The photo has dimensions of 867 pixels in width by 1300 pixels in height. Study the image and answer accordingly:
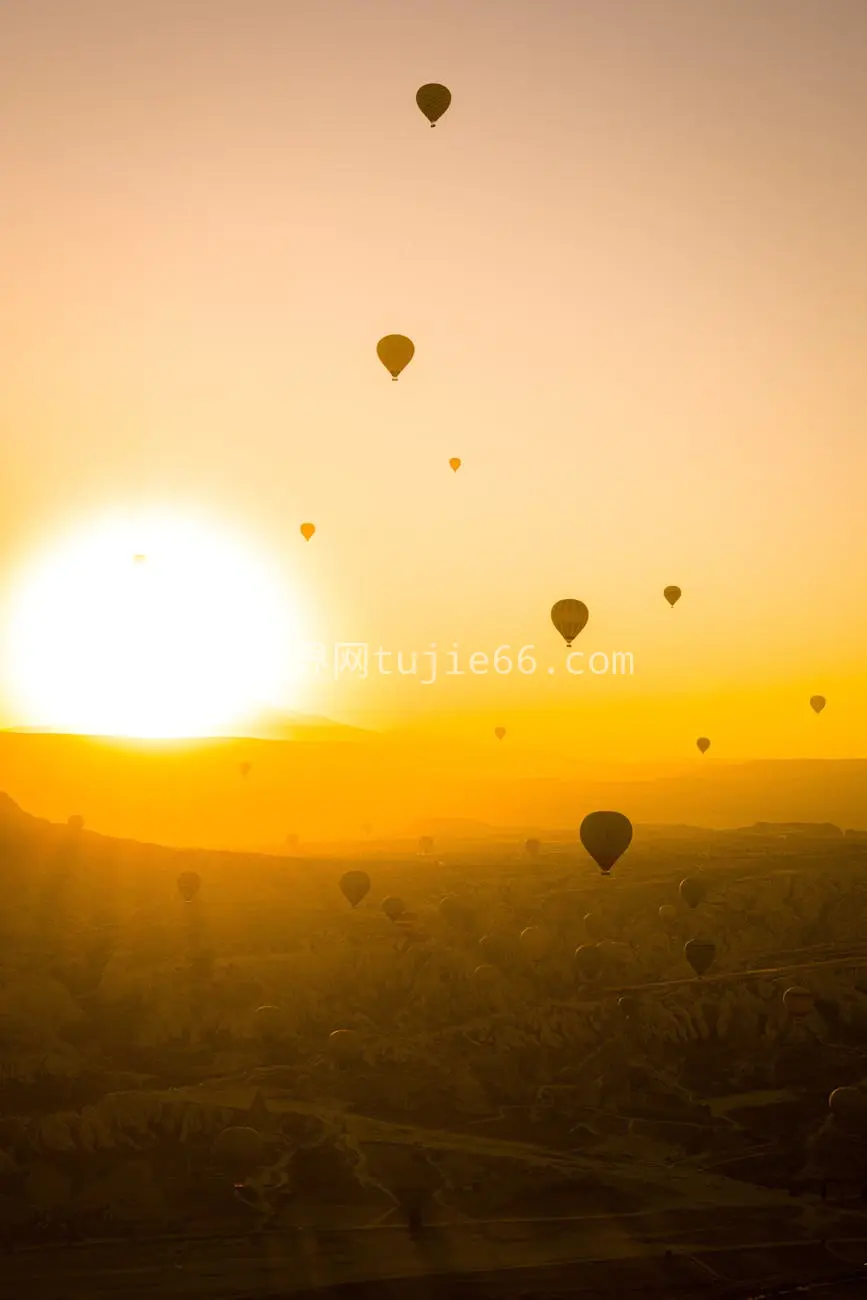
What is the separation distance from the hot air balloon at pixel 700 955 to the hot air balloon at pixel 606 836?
10662 millimetres

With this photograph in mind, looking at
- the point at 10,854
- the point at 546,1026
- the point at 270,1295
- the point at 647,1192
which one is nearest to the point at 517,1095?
the point at 546,1026

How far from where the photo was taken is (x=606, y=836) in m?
67.3

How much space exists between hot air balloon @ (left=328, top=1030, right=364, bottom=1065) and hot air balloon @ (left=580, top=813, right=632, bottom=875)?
16.3 metres

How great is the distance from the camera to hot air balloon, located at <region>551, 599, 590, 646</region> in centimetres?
6519

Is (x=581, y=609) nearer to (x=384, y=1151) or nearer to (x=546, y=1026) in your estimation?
(x=546, y=1026)

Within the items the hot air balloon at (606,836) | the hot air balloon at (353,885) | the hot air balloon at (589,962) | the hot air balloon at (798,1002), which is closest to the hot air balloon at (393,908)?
the hot air balloon at (353,885)

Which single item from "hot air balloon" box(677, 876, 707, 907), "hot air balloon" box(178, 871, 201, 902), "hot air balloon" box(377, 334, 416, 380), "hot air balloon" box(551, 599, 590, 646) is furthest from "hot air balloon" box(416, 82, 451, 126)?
"hot air balloon" box(677, 876, 707, 907)

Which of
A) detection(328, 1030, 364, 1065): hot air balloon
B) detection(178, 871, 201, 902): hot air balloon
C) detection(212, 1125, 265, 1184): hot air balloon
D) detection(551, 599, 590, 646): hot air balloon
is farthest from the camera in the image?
detection(178, 871, 201, 902): hot air balloon

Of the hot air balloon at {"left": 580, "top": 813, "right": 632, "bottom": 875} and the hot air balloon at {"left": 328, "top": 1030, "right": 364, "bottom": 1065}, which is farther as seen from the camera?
the hot air balloon at {"left": 580, "top": 813, "right": 632, "bottom": 875}

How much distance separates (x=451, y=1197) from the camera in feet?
139

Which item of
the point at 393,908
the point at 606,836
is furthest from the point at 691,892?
the point at 606,836

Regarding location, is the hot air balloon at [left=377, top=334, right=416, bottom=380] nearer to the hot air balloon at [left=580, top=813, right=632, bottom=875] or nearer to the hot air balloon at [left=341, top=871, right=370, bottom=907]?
the hot air balloon at [left=580, top=813, right=632, bottom=875]

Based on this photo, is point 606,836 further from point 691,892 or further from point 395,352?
point 691,892

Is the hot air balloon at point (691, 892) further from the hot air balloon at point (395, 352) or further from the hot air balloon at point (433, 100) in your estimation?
the hot air balloon at point (433, 100)
